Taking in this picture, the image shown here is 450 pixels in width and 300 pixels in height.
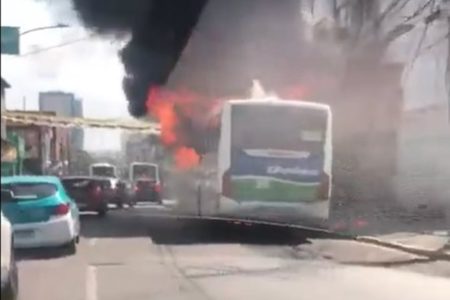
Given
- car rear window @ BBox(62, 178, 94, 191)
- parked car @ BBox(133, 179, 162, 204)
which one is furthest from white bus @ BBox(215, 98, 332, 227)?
car rear window @ BBox(62, 178, 94, 191)

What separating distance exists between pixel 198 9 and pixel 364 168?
Result: 5.18ft

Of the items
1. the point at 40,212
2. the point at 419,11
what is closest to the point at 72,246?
the point at 40,212

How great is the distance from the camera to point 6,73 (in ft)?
14.6

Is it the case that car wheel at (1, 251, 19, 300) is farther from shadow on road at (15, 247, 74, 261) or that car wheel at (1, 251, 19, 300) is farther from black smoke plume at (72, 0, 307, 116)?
black smoke plume at (72, 0, 307, 116)

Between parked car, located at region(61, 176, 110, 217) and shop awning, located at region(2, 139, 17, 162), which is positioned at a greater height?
shop awning, located at region(2, 139, 17, 162)

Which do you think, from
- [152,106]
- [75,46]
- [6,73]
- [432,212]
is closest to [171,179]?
[152,106]

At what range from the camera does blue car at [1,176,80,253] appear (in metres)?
4.54

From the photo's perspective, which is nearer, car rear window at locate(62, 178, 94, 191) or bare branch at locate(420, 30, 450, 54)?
car rear window at locate(62, 178, 94, 191)

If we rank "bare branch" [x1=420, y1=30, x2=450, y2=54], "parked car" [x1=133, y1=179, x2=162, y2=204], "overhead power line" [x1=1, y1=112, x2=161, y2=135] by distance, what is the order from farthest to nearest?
"bare branch" [x1=420, y1=30, x2=450, y2=54] < "parked car" [x1=133, y1=179, x2=162, y2=204] < "overhead power line" [x1=1, y1=112, x2=161, y2=135]

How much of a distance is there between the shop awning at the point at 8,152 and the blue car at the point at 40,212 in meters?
0.08

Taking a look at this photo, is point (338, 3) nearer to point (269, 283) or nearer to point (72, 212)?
point (72, 212)

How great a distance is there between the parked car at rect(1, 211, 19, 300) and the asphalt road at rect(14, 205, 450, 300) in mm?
510

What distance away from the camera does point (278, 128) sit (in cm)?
708

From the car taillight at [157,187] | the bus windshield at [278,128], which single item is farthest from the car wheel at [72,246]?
the bus windshield at [278,128]
